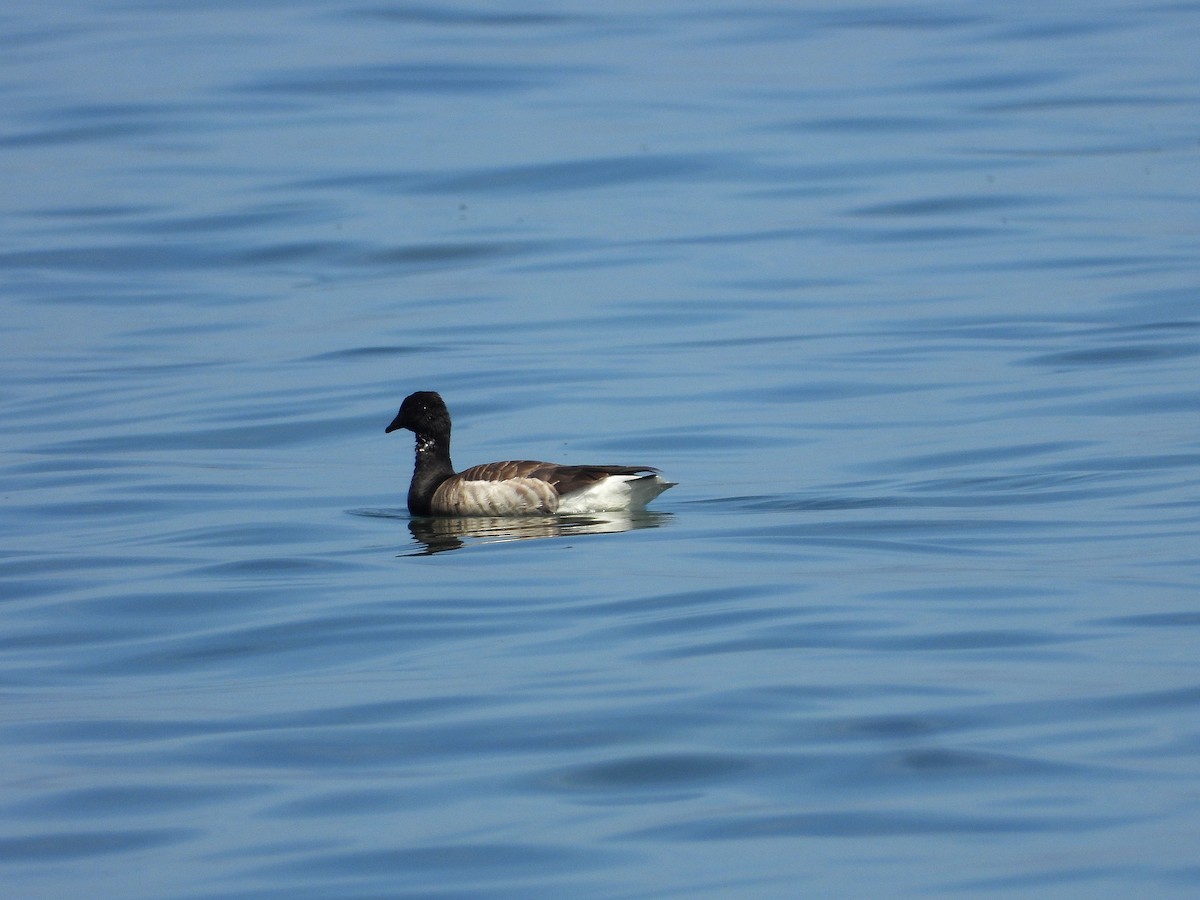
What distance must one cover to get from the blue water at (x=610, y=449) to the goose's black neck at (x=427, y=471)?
16.7 inches

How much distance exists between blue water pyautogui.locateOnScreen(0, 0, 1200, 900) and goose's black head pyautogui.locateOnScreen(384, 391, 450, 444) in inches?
26.2

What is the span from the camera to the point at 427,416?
15.8 metres

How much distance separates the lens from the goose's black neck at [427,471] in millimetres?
15188

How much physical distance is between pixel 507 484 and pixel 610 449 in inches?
97.3

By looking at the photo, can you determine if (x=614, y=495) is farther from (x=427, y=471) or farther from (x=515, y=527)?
(x=427, y=471)

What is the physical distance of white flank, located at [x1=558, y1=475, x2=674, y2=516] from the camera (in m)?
14.2

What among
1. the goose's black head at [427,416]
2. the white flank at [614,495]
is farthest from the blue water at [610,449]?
the goose's black head at [427,416]

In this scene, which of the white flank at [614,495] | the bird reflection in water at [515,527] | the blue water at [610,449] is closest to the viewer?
the blue water at [610,449]

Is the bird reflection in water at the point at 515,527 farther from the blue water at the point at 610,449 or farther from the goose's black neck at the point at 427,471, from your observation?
the goose's black neck at the point at 427,471

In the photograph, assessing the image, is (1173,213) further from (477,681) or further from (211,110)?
(477,681)

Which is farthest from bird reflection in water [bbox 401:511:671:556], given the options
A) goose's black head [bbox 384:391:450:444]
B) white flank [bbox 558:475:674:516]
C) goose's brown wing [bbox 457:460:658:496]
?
goose's black head [bbox 384:391:450:444]

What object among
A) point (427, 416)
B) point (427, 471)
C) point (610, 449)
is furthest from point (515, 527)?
point (610, 449)

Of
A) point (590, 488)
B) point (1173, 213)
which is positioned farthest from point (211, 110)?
point (590, 488)

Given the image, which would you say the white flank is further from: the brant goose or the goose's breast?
Answer: the goose's breast
